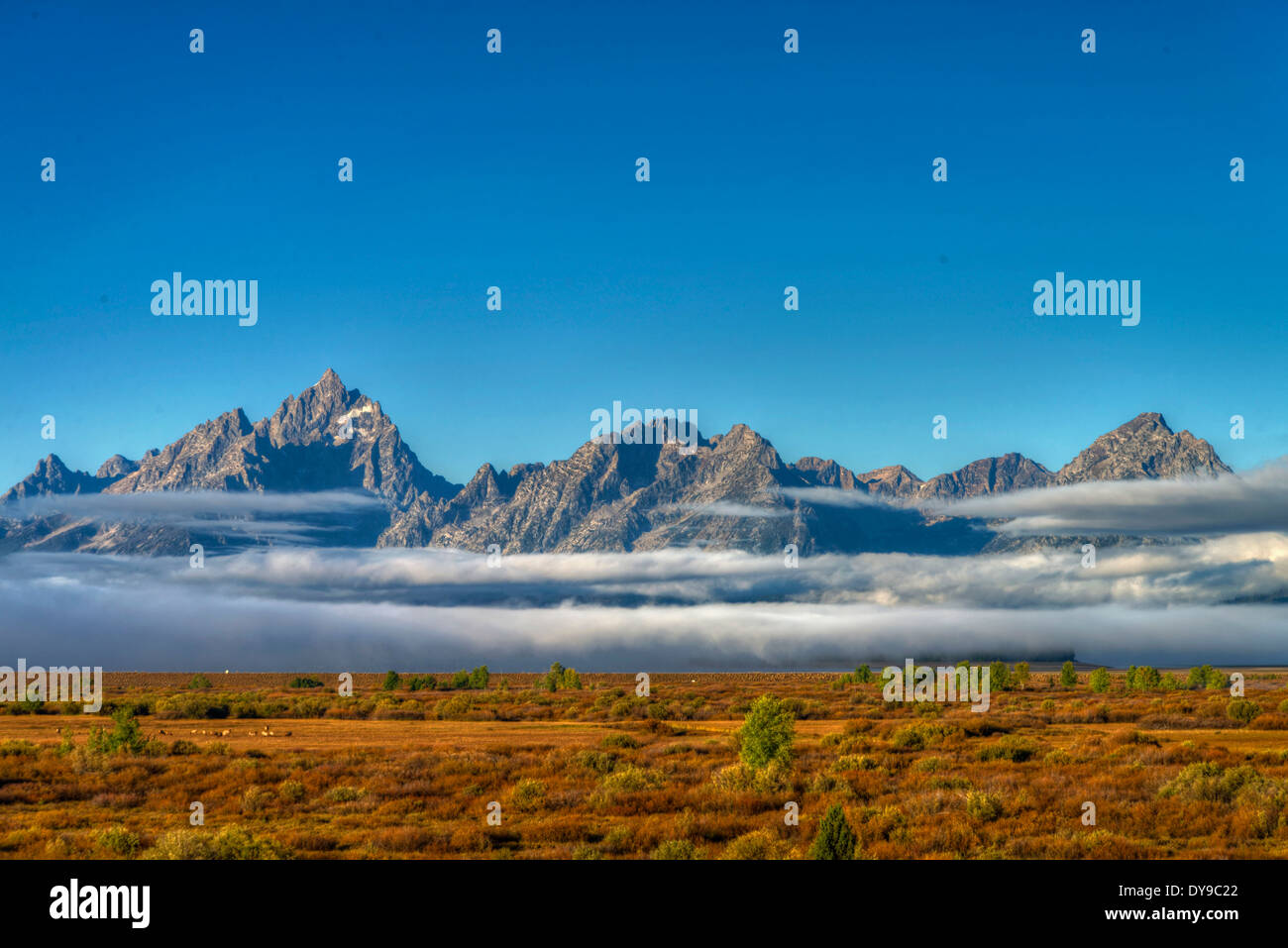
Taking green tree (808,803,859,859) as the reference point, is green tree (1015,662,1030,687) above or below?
below

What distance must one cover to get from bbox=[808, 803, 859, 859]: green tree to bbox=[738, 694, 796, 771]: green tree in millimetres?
14720

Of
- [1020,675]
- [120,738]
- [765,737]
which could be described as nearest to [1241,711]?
[765,737]

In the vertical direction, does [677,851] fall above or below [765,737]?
above

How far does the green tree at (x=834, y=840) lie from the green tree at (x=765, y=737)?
14720 mm

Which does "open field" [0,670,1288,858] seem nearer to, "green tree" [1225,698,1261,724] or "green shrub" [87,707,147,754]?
"green shrub" [87,707,147,754]

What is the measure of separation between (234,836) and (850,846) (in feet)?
50.7

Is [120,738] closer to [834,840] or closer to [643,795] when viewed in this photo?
[643,795]

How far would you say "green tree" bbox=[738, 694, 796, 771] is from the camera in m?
35.5

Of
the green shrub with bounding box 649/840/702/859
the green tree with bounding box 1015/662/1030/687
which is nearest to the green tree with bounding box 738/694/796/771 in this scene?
the green shrub with bounding box 649/840/702/859

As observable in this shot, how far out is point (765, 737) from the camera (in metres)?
35.7

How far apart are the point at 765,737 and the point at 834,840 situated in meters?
15.8
